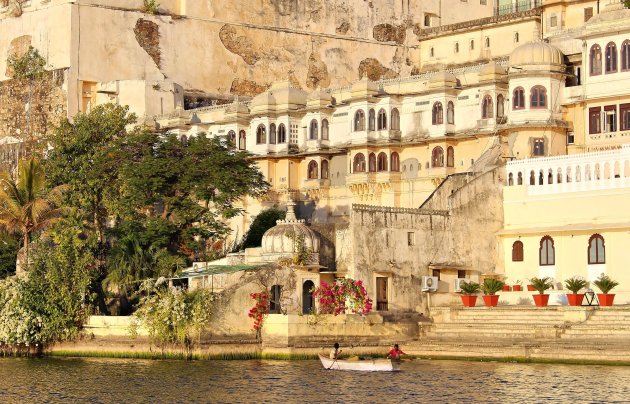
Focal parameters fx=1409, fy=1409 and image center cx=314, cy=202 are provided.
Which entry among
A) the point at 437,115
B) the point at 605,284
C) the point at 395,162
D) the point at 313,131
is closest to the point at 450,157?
the point at 437,115

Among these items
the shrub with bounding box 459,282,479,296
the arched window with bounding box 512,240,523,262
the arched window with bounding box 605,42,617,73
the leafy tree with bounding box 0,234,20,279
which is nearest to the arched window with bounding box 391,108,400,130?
the arched window with bounding box 605,42,617,73

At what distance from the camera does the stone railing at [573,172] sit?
136 ft

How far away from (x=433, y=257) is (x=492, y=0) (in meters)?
34.4

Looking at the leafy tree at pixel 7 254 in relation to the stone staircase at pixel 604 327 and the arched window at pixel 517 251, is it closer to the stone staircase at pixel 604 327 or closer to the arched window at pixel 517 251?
the arched window at pixel 517 251

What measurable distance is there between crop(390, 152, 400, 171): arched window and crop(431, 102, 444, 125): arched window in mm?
2223

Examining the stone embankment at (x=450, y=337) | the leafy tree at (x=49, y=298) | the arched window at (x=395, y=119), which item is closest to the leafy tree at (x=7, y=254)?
the leafy tree at (x=49, y=298)

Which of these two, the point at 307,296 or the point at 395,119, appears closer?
the point at 307,296

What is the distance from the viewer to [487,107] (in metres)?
50.0

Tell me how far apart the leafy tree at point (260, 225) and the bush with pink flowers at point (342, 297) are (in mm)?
10751

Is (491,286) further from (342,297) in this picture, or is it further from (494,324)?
(342,297)

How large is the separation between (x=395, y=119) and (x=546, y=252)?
11512 mm

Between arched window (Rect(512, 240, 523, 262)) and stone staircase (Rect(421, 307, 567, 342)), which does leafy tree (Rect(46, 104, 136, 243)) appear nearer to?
stone staircase (Rect(421, 307, 567, 342))

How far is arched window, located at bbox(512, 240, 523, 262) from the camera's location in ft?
146

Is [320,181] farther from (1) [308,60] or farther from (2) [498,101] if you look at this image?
(1) [308,60]
